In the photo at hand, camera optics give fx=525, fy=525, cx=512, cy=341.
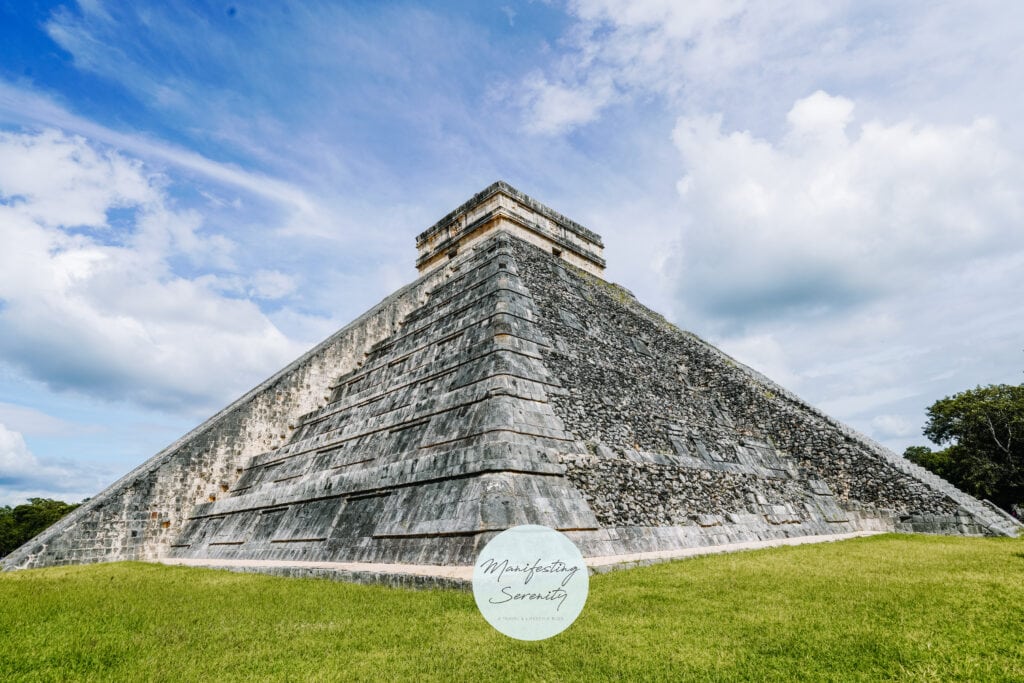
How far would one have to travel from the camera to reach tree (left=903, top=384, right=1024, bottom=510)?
1927 centimetres

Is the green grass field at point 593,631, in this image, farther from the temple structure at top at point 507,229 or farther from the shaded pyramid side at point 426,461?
the temple structure at top at point 507,229

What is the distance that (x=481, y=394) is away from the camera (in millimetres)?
8117

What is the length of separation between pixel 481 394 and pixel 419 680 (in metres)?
5.07

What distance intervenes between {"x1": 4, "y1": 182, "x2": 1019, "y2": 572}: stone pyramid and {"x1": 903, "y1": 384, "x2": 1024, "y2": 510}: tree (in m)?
11.0

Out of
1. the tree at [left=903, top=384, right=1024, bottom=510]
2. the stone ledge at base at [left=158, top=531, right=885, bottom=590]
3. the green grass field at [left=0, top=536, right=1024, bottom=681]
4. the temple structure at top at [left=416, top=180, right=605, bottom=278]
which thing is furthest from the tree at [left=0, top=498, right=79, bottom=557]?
the tree at [left=903, top=384, right=1024, bottom=510]

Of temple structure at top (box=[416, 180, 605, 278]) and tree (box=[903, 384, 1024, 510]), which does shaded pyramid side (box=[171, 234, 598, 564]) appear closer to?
temple structure at top (box=[416, 180, 605, 278])

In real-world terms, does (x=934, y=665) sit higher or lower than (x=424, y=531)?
lower

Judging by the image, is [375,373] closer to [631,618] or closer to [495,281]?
[495,281]

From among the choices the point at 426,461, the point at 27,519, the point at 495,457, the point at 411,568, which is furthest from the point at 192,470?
the point at 27,519

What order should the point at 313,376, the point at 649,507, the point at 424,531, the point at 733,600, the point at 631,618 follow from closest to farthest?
the point at 631,618, the point at 733,600, the point at 424,531, the point at 649,507, the point at 313,376

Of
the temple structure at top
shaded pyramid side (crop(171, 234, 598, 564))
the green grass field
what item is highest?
the temple structure at top

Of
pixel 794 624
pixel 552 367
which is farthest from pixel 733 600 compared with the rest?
pixel 552 367

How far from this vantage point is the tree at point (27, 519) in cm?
2648

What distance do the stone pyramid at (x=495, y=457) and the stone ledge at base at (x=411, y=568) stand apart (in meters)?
0.15
